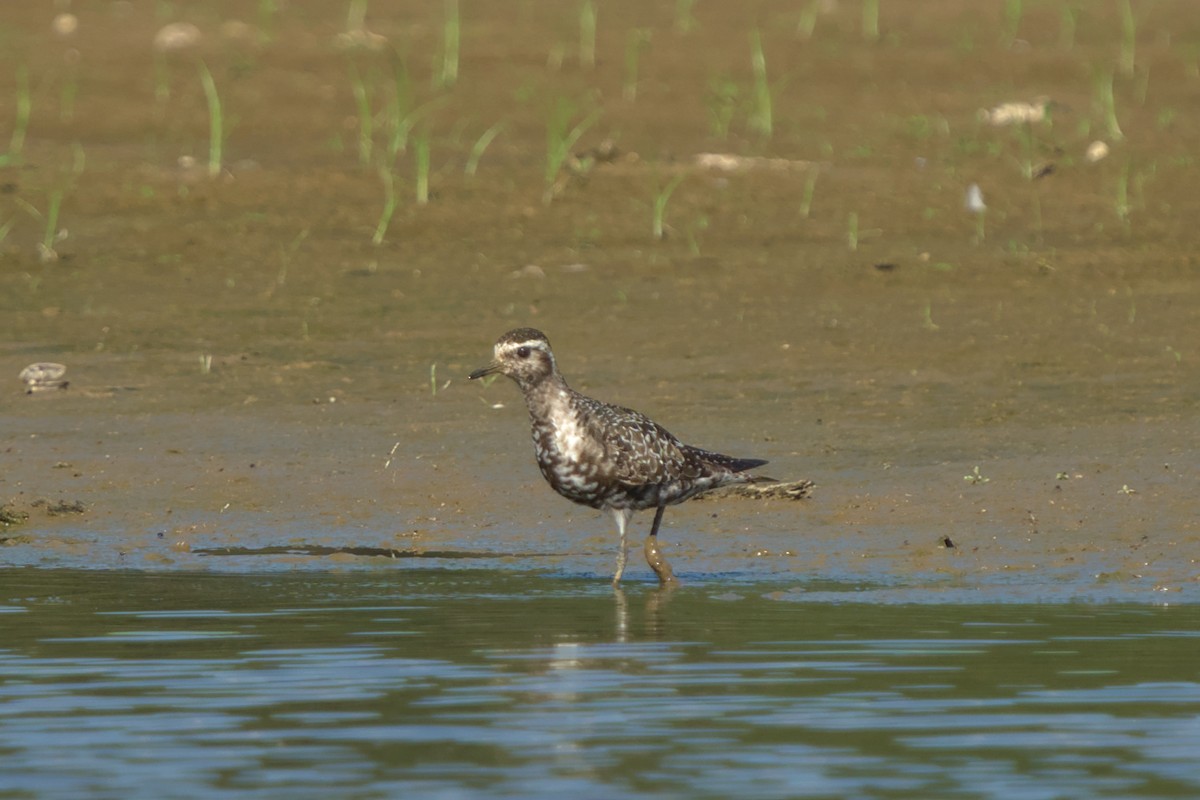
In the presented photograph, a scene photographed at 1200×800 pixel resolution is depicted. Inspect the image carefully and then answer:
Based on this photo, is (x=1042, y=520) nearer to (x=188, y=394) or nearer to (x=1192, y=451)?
(x=1192, y=451)

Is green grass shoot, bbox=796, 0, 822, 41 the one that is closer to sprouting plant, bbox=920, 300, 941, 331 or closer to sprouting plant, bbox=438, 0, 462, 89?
sprouting plant, bbox=438, 0, 462, 89

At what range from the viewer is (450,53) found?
21375 millimetres

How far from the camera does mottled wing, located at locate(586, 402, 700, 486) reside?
1046cm

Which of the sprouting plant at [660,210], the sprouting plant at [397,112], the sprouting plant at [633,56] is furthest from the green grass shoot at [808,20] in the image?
the sprouting plant at [660,210]

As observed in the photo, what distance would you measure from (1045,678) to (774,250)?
8.73m

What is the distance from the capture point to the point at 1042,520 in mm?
11086

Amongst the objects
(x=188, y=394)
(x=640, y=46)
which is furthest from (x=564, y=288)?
(x=640, y=46)

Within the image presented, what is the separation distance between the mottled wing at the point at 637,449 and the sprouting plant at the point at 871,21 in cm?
Answer: 1219

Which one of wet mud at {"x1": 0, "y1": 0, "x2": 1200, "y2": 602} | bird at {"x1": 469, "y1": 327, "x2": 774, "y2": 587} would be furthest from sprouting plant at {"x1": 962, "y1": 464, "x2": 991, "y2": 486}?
bird at {"x1": 469, "y1": 327, "x2": 774, "y2": 587}

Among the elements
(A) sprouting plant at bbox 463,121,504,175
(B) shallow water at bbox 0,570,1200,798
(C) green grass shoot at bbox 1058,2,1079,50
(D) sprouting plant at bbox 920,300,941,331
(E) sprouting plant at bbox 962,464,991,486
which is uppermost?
(C) green grass shoot at bbox 1058,2,1079,50

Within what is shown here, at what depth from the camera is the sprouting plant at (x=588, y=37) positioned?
69.9 ft

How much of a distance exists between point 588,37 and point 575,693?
14.7 meters

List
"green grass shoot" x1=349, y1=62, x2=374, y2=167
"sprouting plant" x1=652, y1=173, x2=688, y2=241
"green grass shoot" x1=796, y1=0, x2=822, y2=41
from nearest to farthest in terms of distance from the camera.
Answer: "sprouting plant" x1=652, y1=173, x2=688, y2=241 → "green grass shoot" x1=349, y1=62, x2=374, y2=167 → "green grass shoot" x1=796, y1=0, x2=822, y2=41

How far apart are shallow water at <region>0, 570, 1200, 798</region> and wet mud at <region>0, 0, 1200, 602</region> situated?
2.89 feet
